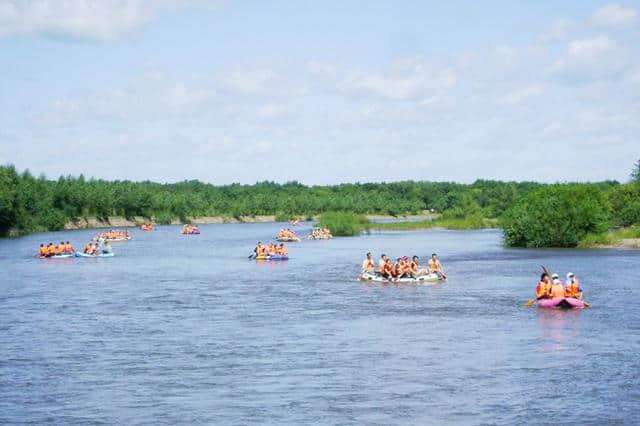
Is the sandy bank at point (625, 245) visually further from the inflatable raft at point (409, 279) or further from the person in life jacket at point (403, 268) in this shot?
the person in life jacket at point (403, 268)

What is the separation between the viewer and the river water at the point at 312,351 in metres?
22.6

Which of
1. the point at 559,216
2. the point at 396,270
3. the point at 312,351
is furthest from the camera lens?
the point at 559,216

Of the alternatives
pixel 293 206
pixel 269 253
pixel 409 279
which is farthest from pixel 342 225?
pixel 293 206

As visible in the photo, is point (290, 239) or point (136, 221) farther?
point (136, 221)

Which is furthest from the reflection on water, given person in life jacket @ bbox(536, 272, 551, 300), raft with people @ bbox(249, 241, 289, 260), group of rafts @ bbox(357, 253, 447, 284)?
raft with people @ bbox(249, 241, 289, 260)

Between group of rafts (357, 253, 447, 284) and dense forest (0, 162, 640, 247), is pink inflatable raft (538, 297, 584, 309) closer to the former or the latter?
group of rafts (357, 253, 447, 284)

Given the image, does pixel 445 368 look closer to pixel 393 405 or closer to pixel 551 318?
pixel 393 405

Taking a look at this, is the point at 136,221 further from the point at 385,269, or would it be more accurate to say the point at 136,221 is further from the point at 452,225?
the point at 385,269

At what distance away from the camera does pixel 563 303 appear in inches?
1601

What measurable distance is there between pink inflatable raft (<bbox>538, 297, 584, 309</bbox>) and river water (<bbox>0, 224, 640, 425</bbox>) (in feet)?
1.95

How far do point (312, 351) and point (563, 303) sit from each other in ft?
49.8

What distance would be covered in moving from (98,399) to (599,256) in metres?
56.7

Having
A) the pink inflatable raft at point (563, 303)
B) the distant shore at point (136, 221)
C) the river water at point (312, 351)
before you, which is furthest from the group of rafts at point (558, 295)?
the distant shore at point (136, 221)

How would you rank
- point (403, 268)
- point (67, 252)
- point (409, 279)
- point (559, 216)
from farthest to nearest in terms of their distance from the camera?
point (559, 216) → point (67, 252) → point (409, 279) → point (403, 268)
